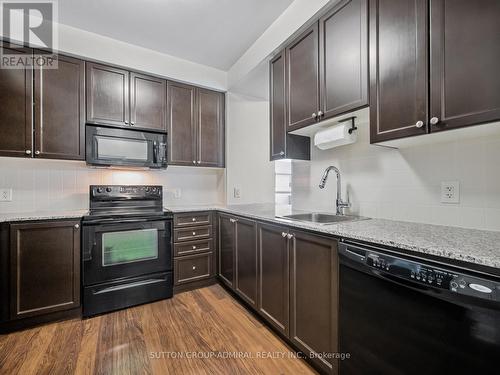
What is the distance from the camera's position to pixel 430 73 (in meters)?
1.10

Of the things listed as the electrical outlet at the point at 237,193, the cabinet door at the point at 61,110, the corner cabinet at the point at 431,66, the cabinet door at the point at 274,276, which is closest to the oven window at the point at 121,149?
the cabinet door at the point at 61,110

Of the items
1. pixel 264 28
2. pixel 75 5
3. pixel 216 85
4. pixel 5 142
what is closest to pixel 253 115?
pixel 216 85

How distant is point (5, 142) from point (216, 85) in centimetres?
212

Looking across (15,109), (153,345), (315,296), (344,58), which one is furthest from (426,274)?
(15,109)

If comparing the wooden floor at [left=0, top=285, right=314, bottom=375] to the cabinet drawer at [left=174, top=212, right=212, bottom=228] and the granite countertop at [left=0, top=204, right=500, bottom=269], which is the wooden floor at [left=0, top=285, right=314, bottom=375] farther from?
the granite countertop at [left=0, top=204, right=500, bottom=269]

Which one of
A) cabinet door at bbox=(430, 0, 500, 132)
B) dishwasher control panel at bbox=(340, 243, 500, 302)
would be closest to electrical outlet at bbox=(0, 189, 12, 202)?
dishwasher control panel at bbox=(340, 243, 500, 302)

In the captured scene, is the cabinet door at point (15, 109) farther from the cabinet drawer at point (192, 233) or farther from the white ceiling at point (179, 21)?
the cabinet drawer at point (192, 233)

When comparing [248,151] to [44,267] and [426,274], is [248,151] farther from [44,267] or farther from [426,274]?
[426,274]

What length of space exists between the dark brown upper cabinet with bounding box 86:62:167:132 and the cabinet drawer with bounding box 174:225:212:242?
45.7 inches

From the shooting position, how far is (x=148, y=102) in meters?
2.61

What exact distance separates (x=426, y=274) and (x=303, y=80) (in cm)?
152

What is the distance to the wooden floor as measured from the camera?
4.82 ft

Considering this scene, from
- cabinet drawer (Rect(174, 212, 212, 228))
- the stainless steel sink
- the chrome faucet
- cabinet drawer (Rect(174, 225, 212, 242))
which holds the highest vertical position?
the chrome faucet

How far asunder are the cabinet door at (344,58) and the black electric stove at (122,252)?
186 centimetres
